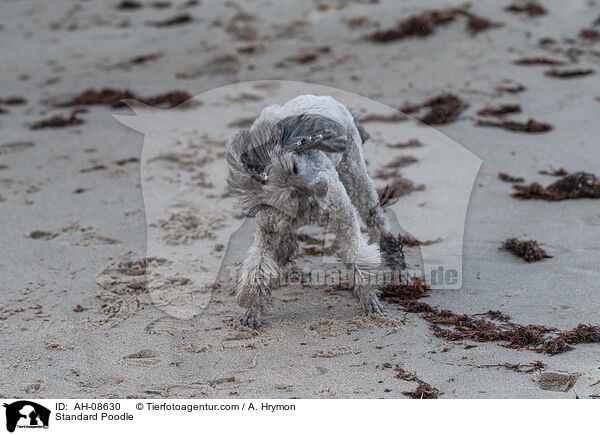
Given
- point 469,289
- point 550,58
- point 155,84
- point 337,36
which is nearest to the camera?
point 469,289

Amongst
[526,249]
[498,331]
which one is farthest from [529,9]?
[498,331]

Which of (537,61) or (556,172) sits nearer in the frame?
(556,172)

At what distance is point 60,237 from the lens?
6402mm

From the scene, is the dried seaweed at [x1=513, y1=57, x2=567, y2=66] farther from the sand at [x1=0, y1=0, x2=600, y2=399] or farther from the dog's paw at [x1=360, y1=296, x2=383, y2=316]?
the dog's paw at [x1=360, y1=296, x2=383, y2=316]

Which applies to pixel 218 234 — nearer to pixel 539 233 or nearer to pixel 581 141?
pixel 539 233

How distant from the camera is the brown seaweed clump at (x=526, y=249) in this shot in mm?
5508

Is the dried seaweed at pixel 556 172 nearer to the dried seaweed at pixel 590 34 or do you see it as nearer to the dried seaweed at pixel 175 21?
the dried seaweed at pixel 590 34

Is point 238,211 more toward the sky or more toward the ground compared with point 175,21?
more toward the ground

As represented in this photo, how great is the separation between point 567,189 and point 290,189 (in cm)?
359

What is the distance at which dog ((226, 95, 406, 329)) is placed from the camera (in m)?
4.33

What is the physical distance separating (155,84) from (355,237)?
24.1 ft

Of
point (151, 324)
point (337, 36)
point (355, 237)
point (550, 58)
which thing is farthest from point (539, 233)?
point (337, 36)
